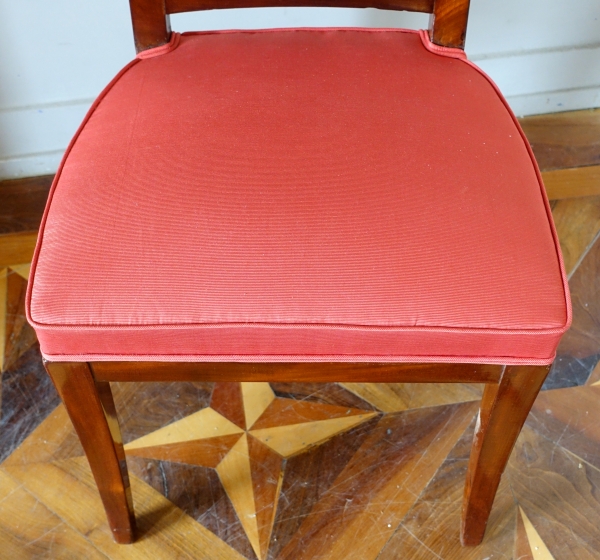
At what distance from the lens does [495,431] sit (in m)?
0.60

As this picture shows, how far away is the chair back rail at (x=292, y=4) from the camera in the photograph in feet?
2.23

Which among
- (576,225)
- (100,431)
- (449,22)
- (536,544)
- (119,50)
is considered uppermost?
(449,22)

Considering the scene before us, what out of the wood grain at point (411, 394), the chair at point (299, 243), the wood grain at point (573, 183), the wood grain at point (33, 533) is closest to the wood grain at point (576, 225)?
the wood grain at point (573, 183)

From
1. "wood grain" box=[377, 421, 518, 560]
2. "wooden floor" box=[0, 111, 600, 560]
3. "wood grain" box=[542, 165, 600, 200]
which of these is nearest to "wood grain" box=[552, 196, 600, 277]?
"wood grain" box=[542, 165, 600, 200]

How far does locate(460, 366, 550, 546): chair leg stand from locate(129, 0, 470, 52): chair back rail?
0.35 metres

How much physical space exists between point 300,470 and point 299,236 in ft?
1.34

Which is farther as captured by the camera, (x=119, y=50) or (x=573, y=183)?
(x=573, y=183)

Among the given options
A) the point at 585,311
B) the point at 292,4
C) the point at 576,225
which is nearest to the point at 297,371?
the point at 292,4

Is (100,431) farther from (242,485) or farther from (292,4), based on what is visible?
(292,4)

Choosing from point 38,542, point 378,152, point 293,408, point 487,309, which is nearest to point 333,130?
point 378,152

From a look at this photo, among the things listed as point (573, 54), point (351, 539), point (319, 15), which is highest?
point (319, 15)

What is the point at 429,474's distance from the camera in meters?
0.83

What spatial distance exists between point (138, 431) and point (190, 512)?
132 millimetres

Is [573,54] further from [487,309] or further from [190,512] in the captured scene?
[190,512]
